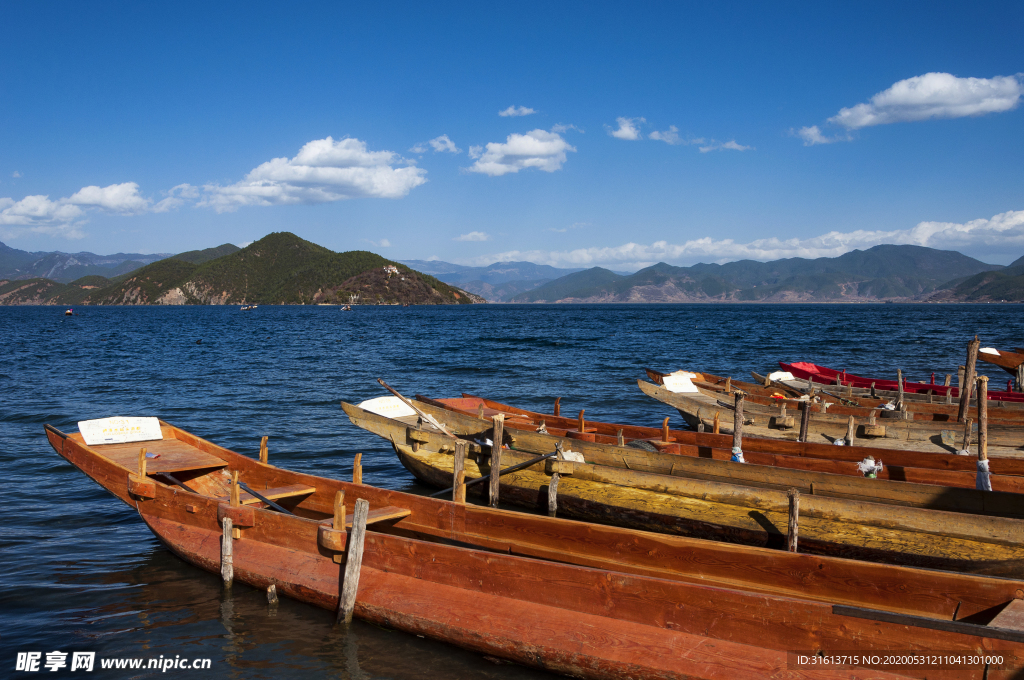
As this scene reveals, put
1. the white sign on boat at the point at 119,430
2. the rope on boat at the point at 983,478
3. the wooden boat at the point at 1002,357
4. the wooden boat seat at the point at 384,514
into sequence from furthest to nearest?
the wooden boat at the point at 1002,357
the white sign on boat at the point at 119,430
the rope on boat at the point at 983,478
the wooden boat seat at the point at 384,514

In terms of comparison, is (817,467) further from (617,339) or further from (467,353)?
(617,339)

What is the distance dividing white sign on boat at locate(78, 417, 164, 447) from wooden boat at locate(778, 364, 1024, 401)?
23010mm

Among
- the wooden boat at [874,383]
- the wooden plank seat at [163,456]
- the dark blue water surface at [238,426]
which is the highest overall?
the wooden plank seat at [163,456]

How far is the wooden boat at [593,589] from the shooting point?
18.5 ft

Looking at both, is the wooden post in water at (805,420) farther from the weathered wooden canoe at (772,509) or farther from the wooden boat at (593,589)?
the wooden boat at (593,589)

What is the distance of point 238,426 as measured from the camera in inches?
822

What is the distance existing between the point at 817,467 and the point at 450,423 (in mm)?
7951

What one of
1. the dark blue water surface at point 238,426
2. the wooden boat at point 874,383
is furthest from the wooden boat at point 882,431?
the wooden boat at point 874,383

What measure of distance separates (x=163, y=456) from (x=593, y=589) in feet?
30.3

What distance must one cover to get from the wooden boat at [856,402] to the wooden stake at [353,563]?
11658mm

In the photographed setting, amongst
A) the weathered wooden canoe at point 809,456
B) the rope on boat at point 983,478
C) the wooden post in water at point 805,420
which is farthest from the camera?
the wooden post in water at point 805,420

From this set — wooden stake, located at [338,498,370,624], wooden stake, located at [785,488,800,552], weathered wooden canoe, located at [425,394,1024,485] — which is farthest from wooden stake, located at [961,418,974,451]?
wooden stake, located at [338,498,370,624]

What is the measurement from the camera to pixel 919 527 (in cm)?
795

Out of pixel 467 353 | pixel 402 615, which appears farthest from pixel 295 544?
pixel 467 353
